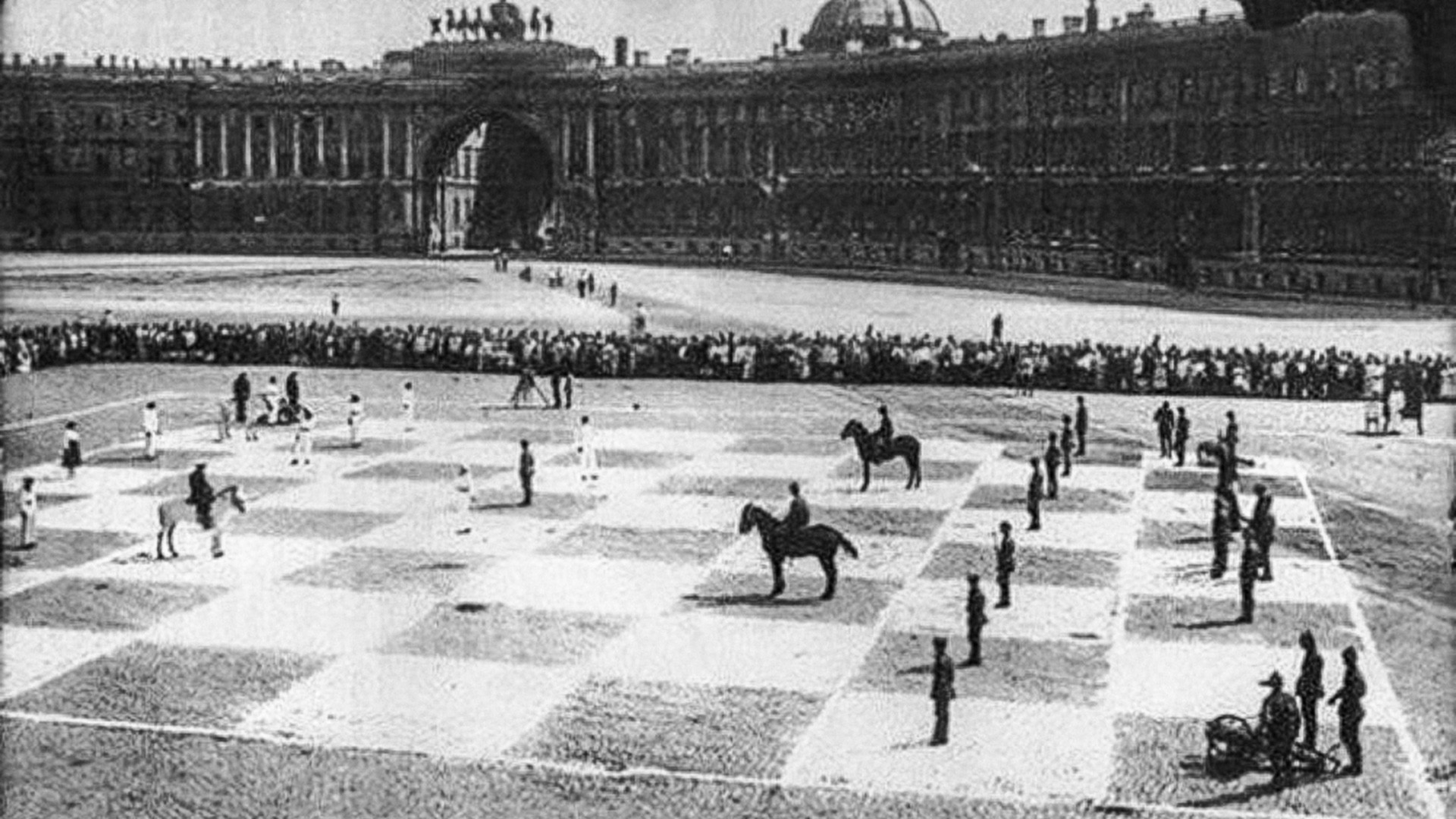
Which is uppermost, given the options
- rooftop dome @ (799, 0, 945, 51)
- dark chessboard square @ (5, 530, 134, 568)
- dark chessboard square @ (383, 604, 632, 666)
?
rooftop dome @ (799, 0, 945, 51)

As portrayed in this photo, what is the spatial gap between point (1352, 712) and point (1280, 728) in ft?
2.08

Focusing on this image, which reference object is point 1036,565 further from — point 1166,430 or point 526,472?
point 1166,430

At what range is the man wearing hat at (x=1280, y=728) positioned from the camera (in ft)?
46.7

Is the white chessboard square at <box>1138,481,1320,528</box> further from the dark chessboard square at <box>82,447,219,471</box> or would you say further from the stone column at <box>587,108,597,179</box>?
the stone column at <box>587,108,597,179</box>

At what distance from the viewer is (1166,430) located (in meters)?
30.9

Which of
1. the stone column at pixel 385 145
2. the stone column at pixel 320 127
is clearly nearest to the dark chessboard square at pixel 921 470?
the stone column at pixel 385 145

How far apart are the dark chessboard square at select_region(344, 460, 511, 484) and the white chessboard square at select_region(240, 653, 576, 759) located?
35.8ft

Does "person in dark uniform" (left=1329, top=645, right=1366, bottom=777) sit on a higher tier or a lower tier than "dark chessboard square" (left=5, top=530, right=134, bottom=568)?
higher

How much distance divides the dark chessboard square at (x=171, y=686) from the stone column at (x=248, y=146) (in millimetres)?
96845

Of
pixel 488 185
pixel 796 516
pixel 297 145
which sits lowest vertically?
pixel 796 516

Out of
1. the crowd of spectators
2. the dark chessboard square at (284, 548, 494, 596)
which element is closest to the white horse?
the dark chessboard square at (284, 548, 494, 596)

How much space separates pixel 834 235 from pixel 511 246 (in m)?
28.9

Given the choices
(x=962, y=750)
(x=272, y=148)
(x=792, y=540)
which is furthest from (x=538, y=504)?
(x=272, y=148)

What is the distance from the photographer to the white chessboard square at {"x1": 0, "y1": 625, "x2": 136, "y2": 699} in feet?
56.7
